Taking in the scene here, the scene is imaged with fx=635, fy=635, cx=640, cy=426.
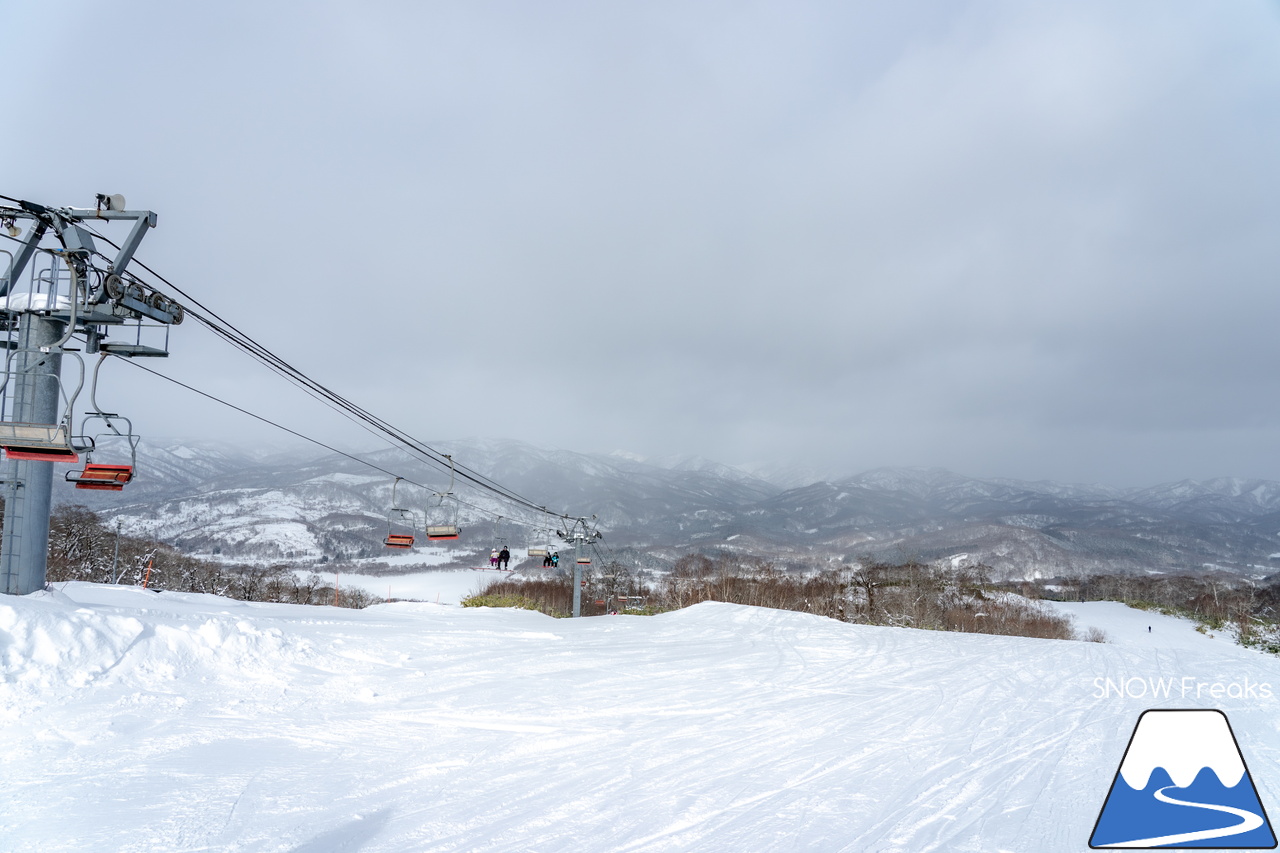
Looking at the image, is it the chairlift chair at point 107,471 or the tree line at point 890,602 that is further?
the tree line at point 890,602

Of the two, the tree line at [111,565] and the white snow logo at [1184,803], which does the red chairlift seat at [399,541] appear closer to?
the tree line at [111,565]

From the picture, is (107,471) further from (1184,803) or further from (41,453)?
(1184,803)

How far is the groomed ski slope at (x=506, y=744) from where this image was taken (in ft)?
16.4

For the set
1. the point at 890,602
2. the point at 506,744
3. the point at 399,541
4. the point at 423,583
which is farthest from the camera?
the point at 423,583

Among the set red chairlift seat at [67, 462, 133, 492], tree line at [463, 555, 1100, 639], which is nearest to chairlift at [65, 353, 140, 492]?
red chairlift seat at [67, 462, 133, 492]

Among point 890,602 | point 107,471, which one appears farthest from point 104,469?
point 890,602

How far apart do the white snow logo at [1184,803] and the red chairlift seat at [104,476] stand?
1260 centimetres

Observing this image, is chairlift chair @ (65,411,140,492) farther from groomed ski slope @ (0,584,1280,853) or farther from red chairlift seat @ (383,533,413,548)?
red chairlift seat @ (383,533,413,548)

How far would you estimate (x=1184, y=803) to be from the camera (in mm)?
5051

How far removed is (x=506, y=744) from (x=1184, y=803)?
629cm

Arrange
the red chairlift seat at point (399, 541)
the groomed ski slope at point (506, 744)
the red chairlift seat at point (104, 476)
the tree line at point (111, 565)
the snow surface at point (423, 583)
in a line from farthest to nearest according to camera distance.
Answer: the snow surface at point (423, 583) < the tree line at point (111, 565) < the red chairlift seat at point (399, 541) < the red chairlift seat at point (104, 476) < the groomed ski slope at point (506, 744)

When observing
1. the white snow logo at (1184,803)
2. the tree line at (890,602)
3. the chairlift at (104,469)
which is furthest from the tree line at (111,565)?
the white snow logo at (1184,803)

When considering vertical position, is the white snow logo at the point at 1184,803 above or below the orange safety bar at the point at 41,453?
below

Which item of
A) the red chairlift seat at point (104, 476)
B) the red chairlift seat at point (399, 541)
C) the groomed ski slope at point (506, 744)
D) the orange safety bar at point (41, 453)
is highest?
the orange safety bar at point (41, 453)
